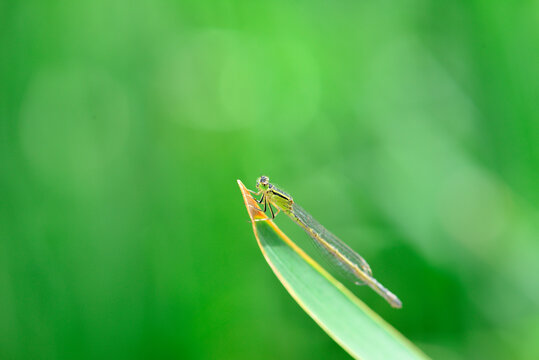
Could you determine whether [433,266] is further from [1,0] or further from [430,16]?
[1,0]

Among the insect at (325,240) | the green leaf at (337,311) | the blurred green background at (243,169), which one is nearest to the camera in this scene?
the green leaf at (337,311)

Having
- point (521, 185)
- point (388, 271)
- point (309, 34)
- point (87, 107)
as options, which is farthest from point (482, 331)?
point (87, 107)

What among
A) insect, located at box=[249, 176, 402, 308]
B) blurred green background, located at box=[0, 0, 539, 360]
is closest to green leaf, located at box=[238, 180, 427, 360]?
insect, located at box=[249, 176, 402, 308]

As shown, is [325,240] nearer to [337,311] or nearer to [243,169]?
[243,169]

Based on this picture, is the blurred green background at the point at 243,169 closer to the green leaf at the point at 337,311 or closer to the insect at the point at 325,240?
the insect at the point at 325,240

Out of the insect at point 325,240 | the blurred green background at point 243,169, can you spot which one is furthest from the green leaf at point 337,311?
the blurred green background at point 243,169
